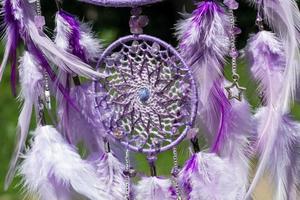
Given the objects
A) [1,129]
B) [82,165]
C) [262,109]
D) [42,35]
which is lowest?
[1,129]

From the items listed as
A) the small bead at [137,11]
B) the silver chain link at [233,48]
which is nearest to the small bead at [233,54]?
the silver chain link at [233,48]

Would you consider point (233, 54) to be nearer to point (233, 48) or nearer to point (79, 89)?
point (233, 48)

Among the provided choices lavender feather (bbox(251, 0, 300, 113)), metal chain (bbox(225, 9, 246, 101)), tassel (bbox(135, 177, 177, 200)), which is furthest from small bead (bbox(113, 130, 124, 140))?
lavender feather (bbox(251, 0, 300, 113))

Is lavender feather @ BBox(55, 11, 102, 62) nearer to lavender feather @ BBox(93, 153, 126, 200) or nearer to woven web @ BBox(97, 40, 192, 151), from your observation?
woven web @ BBox(97, 40, 192, 151)

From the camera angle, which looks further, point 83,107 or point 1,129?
point 1,129

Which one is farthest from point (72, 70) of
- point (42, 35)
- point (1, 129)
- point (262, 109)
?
point (1, 129)

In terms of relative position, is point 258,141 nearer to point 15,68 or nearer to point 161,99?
point 161,99

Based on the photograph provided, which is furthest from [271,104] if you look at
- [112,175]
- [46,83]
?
[46,83]

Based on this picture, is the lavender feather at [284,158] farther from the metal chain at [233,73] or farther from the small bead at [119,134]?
the small bead at [119,134]
